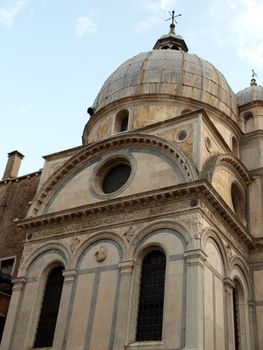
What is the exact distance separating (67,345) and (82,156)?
784 cm

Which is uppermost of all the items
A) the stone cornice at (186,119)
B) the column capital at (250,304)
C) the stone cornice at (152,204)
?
the stone cornice at (186,119)

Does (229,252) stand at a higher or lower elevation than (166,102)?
lower

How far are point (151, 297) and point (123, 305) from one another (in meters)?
0.96

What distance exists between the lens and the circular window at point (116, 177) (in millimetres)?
19562

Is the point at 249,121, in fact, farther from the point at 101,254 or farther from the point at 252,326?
the point at 101,254

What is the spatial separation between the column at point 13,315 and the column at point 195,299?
702cm

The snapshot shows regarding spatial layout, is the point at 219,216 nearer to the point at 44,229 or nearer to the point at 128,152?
the point at 128,152

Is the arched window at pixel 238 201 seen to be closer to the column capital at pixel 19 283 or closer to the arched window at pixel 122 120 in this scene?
the arched window at pixel 122 120

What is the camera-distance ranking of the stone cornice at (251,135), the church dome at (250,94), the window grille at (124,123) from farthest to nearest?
the church dome at (250,94), the stone cornice at (251,135), the window grille at (124,123)

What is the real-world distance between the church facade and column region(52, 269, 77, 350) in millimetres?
40

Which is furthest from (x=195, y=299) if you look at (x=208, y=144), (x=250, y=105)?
(x=250, y=105)

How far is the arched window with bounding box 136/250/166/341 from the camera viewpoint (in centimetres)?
1542

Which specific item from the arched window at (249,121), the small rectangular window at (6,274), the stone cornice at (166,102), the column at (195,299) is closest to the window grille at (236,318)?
the column at (195,299)

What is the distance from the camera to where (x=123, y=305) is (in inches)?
629
